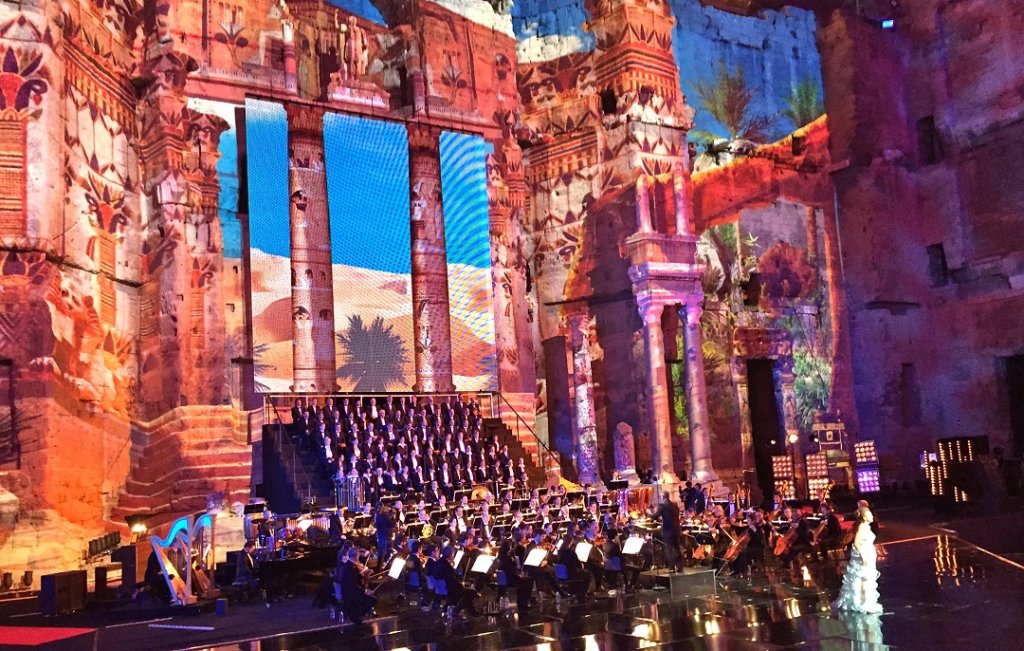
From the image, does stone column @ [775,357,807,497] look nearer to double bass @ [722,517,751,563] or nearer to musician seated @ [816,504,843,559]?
musician seated @ [816,504,843,559]

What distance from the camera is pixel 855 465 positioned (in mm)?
29312

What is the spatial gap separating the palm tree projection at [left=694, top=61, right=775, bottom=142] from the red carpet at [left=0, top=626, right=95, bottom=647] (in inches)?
939

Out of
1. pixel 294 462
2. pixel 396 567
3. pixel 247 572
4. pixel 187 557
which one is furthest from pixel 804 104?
pixel 187 557

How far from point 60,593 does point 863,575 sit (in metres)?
12.5

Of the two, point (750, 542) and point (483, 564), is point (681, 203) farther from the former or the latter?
point (483, 564)

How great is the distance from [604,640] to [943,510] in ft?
55.6

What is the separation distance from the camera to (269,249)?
2470cm

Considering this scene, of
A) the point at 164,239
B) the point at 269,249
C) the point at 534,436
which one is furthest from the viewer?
the point at 534,436

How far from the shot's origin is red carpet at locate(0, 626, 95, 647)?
12917mm

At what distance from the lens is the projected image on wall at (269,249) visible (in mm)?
24391

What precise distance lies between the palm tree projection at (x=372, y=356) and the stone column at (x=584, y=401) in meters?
5.36

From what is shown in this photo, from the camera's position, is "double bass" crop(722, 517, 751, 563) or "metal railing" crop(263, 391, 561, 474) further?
"metal railing" crop(263, 391, 561, 474)

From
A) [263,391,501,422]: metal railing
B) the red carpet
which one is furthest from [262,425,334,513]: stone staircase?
the red carpet

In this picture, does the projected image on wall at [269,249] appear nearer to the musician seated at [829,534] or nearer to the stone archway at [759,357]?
the musician seated at [829,534]
